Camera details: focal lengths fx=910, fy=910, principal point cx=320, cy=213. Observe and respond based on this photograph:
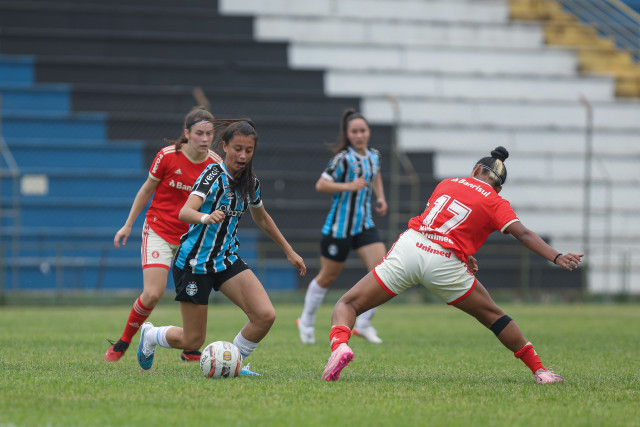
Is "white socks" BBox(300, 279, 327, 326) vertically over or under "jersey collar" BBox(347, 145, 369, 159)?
under

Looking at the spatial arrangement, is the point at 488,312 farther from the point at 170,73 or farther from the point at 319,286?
the point at 170,73

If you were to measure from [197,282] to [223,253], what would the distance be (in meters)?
0.27

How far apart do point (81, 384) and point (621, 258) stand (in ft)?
54.5

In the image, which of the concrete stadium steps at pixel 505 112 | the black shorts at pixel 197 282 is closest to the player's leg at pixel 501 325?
the black shorts at pixel 197 282

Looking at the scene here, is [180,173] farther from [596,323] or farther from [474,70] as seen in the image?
[474,70]

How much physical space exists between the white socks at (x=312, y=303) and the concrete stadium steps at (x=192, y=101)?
34.1 ft

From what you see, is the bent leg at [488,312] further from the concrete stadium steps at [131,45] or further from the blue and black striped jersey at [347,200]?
the concrete stadium steps at [131,45]

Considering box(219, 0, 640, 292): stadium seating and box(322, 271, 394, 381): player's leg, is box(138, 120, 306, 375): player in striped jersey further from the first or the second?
box(219, 0, 640, 292): stadium seating

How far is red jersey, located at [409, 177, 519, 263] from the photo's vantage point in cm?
607

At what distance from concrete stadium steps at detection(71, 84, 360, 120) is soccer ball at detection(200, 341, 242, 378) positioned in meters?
14.2

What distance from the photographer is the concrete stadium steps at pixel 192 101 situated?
2027cm

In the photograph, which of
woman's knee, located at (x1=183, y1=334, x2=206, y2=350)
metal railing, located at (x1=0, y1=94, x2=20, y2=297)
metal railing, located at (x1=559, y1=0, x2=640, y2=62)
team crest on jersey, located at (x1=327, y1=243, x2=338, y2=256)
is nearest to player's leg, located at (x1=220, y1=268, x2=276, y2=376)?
woman's knee, located at (x1=183, y1=334, x2=206, y2=350)

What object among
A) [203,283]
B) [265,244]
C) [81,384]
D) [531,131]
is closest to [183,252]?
[203,283]

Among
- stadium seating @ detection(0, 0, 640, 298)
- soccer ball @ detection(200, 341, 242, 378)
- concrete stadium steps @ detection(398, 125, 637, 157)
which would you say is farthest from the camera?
concrete stadium steps @ detection(398, 125, 637, 157)
